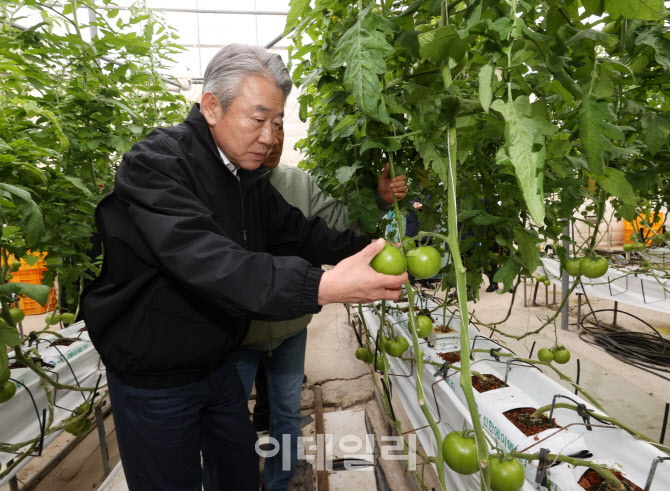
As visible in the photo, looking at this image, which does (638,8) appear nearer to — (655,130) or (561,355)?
(655,130)

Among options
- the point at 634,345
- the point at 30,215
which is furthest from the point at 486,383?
the point at 634,345

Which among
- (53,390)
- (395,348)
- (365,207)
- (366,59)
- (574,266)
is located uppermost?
(366,59)

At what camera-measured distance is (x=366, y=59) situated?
634mm

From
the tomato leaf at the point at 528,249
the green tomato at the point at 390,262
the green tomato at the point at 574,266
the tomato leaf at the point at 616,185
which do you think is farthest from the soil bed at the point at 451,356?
the tomato leaf at the point at 616,185

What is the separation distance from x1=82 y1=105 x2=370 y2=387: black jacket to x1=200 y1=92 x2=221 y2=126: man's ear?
3 centimetres

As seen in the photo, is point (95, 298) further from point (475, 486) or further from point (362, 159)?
point (475, 486)

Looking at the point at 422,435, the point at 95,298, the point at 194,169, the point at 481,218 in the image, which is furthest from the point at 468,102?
the point at 422,435

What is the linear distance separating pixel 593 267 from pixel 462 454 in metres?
0.99

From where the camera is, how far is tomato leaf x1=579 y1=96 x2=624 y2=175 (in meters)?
0.51

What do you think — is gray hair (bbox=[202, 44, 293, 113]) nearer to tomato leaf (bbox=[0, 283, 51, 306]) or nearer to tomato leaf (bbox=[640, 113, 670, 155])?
tomato leaf (bbox=[0, 283, 51, 306])

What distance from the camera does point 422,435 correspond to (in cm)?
188

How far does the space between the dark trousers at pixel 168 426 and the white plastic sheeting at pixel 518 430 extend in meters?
0.82

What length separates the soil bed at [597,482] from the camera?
41.5 inches

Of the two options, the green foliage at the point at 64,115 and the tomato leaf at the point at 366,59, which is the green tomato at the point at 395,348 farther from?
the green foliage at the point at 64,115
